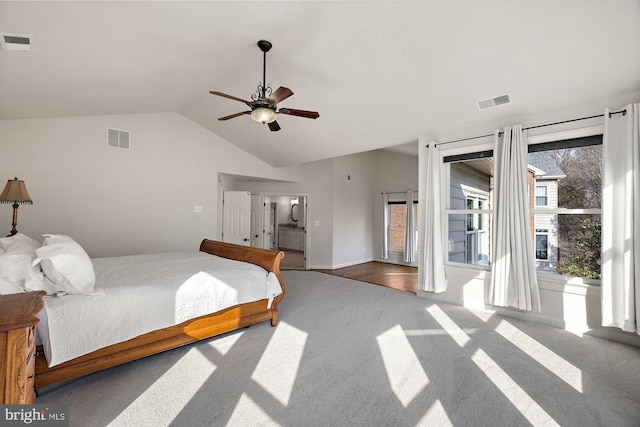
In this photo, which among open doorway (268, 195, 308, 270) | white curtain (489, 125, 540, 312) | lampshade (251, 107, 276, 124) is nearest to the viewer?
lampshade (251, 107, 276, 124)

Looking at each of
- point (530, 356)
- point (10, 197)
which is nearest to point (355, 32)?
point (530, 356)

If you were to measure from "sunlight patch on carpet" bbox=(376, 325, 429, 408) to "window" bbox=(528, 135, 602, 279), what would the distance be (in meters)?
2.21

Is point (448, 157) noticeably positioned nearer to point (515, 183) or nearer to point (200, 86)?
point (515, 183)

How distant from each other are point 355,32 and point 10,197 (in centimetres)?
427

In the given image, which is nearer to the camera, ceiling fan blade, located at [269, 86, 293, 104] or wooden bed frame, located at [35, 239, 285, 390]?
wooden bed frame, located at [35, 239, 285, 390]

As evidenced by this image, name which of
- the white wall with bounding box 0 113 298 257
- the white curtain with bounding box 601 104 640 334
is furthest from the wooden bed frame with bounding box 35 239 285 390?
the white curtain with bounding box 601 104 640 334

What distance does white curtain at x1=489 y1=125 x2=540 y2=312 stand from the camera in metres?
3.49

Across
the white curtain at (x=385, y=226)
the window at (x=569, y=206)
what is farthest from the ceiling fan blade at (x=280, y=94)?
the white curtain at (x=385, y=226)

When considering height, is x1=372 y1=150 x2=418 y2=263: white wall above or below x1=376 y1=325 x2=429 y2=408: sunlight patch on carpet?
above

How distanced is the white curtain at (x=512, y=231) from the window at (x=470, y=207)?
342mm

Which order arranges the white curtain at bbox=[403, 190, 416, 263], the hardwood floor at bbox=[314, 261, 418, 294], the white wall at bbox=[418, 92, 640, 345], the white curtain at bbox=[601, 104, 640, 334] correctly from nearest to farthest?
the white curtain at bbox=[601, 104, 640, 334]
the white wall at bbox=[418, 92, 640, 345]
the hardwood floor at bbox=[314, 261, 418, 294]
the white curtain at bbox=[403, 190, 416, 263]

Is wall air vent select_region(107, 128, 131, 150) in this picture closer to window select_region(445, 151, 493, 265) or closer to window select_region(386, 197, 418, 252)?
window select_region(445, 151, 493, 265)

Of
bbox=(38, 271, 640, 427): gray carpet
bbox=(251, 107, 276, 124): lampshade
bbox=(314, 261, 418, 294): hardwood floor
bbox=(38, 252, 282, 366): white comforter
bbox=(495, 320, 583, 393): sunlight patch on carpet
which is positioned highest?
bbox=(251, 107, 276, 124): lampshade

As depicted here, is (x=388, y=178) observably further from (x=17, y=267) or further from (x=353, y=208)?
(x=17, y=267)
